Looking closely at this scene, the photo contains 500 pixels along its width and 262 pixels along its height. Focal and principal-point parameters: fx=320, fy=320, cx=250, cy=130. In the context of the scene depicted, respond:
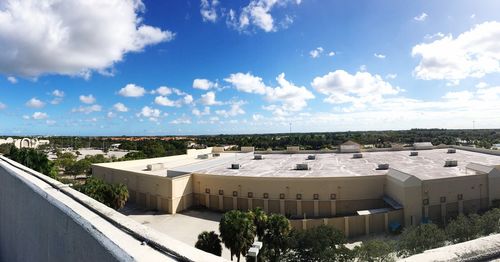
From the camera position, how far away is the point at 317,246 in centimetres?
1677

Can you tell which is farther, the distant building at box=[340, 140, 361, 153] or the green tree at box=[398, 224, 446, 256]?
the distant building at box=[340, 140, 361, 153]

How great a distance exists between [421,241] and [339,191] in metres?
15.7

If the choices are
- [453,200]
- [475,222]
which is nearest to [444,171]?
[453,200]

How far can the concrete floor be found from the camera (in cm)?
2792

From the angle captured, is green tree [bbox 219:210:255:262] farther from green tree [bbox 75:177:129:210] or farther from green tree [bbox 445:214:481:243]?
green tree [bbox 75:177:129:210]

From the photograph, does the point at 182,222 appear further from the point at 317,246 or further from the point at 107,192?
the point at 317,246

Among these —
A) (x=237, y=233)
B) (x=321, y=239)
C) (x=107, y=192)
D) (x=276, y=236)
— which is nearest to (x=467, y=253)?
(x=321, y=239)

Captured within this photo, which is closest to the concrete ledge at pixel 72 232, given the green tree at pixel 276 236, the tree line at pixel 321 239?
the tree line at pixel 321 239

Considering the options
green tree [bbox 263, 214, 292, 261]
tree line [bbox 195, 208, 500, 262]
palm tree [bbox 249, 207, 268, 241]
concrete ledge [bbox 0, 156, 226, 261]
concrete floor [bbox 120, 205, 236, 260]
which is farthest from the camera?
concrete floor [bbox 120, 205, 236, 260]

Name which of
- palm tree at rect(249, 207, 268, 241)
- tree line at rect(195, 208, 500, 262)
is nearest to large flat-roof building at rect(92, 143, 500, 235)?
palm tree at rect(249, 207, 268, 241)

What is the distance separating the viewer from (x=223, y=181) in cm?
3397

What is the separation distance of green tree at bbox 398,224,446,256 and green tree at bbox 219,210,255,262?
8.36m

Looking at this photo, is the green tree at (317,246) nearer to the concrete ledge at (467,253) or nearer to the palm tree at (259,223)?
the palm tree at (259,223)

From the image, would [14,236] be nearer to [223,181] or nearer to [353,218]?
[353,218]
